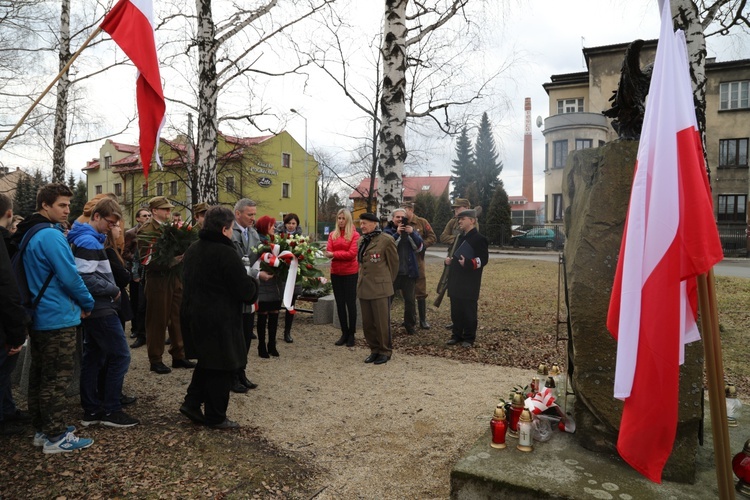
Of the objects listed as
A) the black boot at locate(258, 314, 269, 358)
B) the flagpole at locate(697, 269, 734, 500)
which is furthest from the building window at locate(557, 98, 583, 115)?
the flagpole at locate(697, 269, 734, 500)

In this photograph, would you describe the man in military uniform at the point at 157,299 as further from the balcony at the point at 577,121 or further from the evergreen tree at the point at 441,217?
the evergreen tree at the point at 441,217

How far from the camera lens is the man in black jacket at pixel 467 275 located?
24.3 feet

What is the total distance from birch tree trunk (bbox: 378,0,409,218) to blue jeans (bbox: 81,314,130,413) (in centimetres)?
634

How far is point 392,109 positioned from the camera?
32.3 ft

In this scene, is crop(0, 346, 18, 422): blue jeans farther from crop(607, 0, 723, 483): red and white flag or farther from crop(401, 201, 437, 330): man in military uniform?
crop(401, 201, 437, 330): man in military uniform

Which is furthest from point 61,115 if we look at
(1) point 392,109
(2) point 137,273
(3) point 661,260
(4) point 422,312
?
(3) point 661,260

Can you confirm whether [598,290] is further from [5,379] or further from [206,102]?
[206,102]

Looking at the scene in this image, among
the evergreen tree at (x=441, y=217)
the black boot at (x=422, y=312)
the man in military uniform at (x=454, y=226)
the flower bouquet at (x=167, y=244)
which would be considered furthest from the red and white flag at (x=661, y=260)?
the evergreen tree at (x=441, y=217)

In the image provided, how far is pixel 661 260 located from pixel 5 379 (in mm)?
4720

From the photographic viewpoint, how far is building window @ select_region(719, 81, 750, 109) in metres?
30.9

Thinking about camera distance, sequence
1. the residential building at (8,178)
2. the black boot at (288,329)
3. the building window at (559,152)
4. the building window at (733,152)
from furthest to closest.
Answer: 1. the building window at (559,152)
2. the building window at (733,152)
3. the residential building at (8,178)
4. the black boot at (288,329)

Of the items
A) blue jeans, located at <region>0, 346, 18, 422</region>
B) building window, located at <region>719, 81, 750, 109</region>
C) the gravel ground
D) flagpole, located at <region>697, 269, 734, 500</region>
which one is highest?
building window, located at <region>719, 81, 750, 109</region>

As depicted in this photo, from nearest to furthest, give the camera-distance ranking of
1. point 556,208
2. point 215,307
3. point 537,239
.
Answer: point 215,307, point 537,239, point 556,208

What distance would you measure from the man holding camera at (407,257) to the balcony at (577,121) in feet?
99.2
